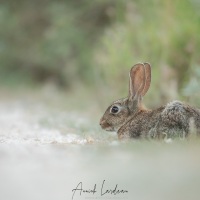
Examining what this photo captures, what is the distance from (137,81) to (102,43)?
6.87m

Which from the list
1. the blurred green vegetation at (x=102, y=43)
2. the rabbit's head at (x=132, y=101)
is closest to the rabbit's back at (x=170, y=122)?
the rabbit's head at (x=132, y=101)

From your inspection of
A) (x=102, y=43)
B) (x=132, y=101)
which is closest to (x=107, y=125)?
(x=132, y=101)

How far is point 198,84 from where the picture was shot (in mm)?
7965

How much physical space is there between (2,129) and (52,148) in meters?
2.35

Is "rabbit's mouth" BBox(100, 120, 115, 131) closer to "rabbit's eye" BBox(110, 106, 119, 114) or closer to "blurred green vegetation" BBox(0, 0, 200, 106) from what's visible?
"rabbit's eye" BBox(110, 106, 119, 114)

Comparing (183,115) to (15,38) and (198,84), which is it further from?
(15,38)

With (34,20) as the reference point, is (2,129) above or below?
below

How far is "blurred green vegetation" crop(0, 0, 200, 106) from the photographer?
10.0 meters

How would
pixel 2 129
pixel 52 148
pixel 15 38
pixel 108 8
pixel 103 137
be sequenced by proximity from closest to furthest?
pixel 52 148
pixel 103 137
pixel 2 129
pixel 108 8
pixel 15 38

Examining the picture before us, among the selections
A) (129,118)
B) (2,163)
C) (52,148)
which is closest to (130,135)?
(129,118)

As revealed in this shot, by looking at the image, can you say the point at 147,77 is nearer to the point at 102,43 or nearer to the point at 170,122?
the point at 170,122

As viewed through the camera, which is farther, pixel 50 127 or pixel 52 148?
pixel 50 127

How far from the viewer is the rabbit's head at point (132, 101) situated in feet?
24.8

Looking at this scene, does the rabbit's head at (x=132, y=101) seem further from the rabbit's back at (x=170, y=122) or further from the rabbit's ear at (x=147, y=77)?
the rabbit's back at (x=170, y=122)
